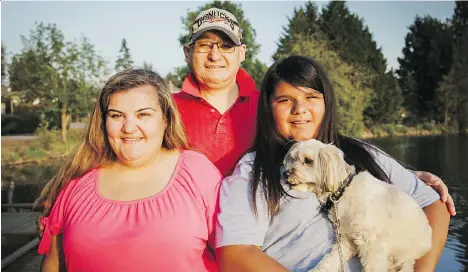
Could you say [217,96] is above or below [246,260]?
above

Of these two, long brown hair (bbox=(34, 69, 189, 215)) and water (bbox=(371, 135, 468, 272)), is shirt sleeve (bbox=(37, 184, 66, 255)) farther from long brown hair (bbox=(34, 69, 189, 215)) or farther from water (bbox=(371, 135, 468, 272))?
water (bbox=(371, 135, 468, 272))

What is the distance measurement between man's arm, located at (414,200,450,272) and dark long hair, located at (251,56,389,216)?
376mm

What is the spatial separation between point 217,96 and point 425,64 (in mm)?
60700

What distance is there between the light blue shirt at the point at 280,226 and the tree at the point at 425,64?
57025mm

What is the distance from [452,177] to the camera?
20.6 meters

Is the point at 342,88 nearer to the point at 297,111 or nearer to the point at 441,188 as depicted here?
the point at 441,188

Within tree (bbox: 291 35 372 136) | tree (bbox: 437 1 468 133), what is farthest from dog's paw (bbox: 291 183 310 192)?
tree (bbox: 437 1 468 133)

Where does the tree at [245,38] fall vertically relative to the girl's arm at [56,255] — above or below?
above

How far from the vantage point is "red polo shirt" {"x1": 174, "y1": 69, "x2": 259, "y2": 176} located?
3959 mm

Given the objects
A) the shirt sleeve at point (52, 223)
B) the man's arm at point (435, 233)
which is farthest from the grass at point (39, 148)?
the man's arm at point (435, 233)

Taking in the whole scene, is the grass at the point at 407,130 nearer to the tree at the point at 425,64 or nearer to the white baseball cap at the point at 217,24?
the tree at the point at 425,64

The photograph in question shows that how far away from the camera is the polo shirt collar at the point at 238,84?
4230 millimetres

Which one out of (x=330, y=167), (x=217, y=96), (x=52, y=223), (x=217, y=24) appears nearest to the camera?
(x=330, y=167)

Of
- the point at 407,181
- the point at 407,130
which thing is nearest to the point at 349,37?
the point at 407,130
